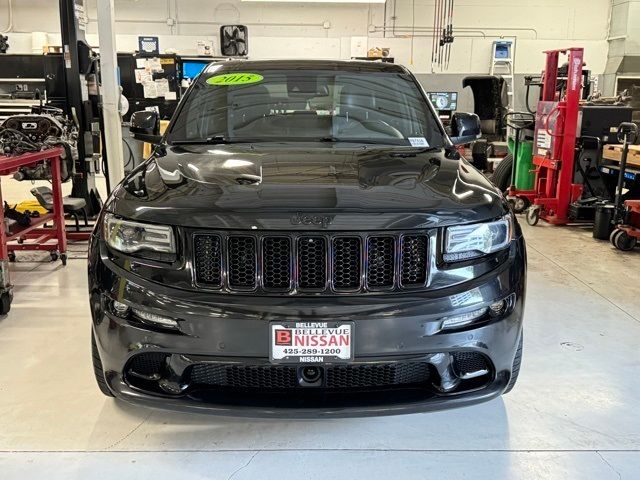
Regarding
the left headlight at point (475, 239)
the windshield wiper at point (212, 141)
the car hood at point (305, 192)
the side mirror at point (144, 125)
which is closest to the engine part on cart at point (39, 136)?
the side mirror at point (144, 125)

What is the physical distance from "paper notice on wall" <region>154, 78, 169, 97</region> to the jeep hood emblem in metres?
9.06

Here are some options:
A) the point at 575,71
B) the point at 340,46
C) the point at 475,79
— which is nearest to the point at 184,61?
the point at 340,46

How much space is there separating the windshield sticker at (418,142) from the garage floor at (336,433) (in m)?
1.15

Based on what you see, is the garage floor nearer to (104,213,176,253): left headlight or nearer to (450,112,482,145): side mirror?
(104,213,176,253): left headlight

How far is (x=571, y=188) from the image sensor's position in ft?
20.3

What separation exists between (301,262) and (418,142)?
3.70ft

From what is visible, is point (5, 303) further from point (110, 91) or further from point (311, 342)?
point (110, 91)

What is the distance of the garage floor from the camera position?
6.58 feet

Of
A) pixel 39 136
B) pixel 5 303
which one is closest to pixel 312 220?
pixel 5 303

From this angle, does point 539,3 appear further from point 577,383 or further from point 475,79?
point 577,383

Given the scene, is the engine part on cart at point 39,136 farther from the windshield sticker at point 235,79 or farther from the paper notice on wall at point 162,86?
the paper notice on wall at point 162,86

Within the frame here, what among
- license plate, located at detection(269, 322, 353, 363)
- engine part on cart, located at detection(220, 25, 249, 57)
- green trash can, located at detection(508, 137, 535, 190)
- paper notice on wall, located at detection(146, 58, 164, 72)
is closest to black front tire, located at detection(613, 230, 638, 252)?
green trash can, located at detection(508, 137, 535, 190)

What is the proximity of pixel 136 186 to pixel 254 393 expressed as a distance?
2.72 feet

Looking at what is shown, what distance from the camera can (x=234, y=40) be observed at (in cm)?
1184
